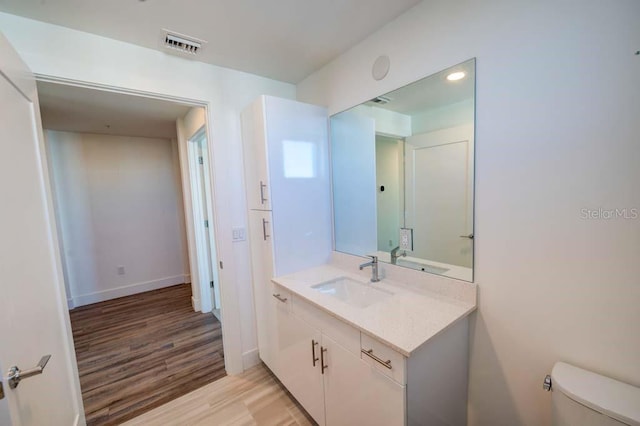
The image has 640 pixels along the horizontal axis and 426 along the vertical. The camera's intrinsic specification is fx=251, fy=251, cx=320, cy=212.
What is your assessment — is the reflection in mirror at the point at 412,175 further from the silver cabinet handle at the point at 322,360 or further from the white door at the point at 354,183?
the silver cabinet handle at the point at 322,360

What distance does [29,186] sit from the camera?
1168mm

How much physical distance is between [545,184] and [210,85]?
2.21 m

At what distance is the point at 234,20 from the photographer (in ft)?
4.86

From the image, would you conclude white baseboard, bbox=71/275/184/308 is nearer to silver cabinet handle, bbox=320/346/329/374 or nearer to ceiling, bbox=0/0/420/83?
ceiling, bbox=0/0/420/83

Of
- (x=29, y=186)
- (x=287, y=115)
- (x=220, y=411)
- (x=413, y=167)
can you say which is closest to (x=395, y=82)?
(x=413, y=167)

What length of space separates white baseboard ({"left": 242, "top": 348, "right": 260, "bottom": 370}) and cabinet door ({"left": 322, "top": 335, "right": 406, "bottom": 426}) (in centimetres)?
103

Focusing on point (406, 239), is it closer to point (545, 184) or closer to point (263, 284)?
point (545, 184)

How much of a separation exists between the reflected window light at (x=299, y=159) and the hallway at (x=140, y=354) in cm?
184

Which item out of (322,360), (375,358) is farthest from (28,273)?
(375,358)

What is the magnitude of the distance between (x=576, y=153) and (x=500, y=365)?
1037 mm

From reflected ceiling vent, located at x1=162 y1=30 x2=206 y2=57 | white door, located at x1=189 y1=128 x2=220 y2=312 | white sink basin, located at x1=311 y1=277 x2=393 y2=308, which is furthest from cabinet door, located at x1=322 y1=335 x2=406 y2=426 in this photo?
white door, located at x1=189 y1=128 x2=220 y2=312

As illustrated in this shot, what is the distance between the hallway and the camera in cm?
194

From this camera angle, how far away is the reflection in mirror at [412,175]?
4.50ft

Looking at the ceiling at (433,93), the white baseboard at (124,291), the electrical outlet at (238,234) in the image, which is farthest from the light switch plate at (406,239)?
the white baseboard at (124,291)
